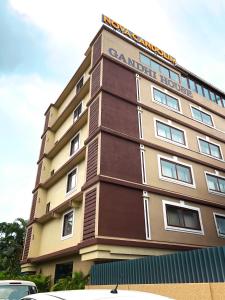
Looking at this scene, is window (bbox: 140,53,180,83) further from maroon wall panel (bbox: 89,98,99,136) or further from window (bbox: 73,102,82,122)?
maroon wall panel (bbox: 89,98,99,136)

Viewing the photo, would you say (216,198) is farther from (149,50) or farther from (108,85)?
(149,50)

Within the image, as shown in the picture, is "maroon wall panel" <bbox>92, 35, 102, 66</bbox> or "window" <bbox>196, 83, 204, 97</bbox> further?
"window" <bbox>196, 83, 204, 97</bbox>

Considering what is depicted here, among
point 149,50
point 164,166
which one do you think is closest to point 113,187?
point 164,166

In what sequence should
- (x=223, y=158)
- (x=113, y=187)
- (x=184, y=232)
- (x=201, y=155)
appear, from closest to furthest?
(x=113, y=187) → (x=184, y=232) → (x=201, y=155) → (x=223, y=158)

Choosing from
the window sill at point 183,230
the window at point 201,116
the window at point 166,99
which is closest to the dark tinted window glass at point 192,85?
the window at point 201,116

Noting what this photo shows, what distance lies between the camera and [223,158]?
21.0 metres

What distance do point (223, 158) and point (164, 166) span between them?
24.0 feet

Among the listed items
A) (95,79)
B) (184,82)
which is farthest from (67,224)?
(184,82)

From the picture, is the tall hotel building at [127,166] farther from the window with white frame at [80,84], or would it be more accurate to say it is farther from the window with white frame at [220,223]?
the window with white frame at [80,84]

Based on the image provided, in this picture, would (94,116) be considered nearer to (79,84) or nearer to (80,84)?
(80,84)

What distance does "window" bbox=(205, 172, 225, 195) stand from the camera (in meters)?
18.3

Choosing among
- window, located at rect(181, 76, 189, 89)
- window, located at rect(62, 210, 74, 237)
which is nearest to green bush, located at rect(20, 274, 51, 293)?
window, located at rect(62, 210, 74, 237)

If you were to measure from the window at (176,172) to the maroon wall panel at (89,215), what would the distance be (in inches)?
188

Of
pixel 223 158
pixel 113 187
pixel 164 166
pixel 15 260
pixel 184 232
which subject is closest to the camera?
pixel 113 187
